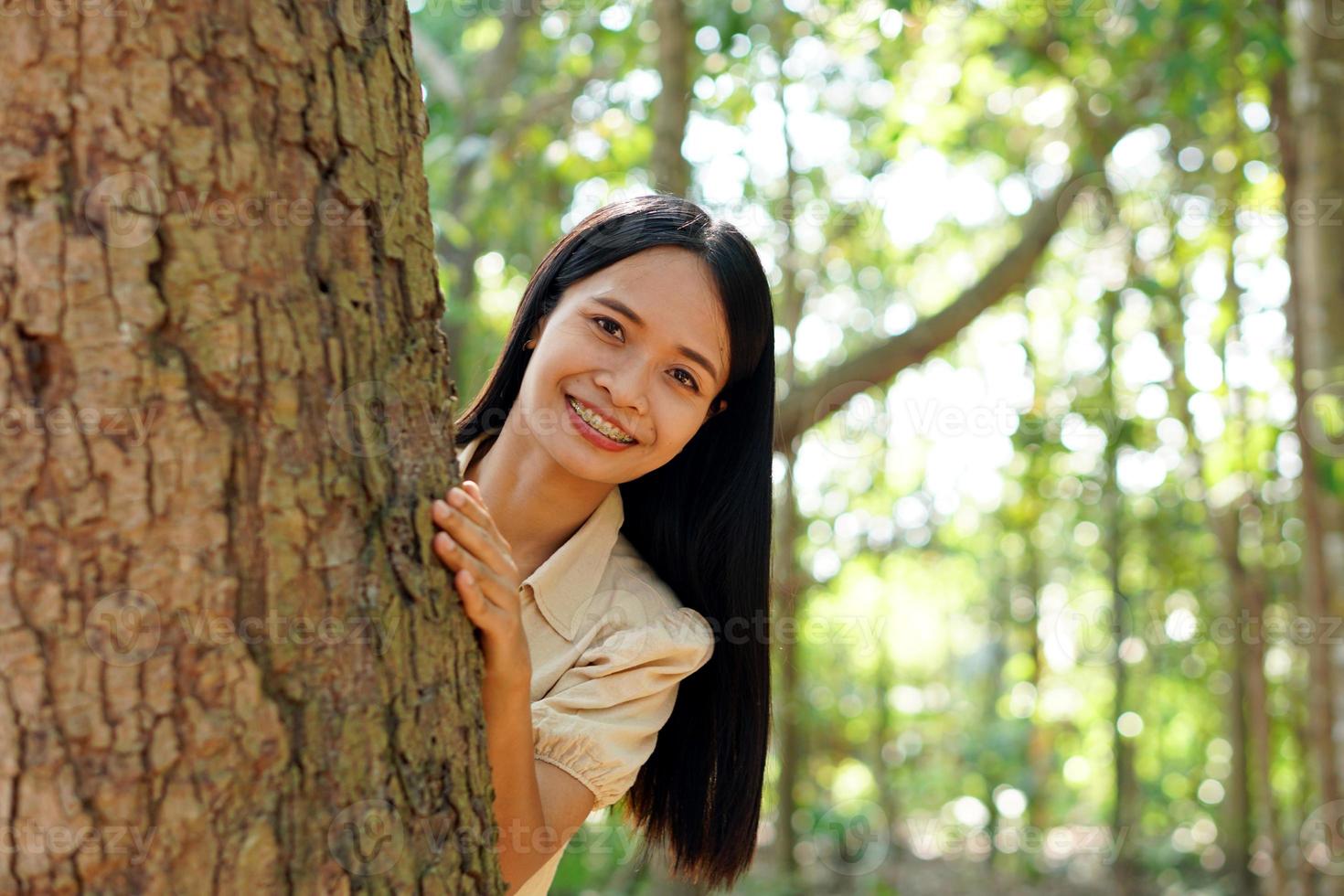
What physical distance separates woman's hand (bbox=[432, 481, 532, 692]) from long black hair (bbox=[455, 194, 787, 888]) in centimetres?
73

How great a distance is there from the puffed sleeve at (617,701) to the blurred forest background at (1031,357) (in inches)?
54.7

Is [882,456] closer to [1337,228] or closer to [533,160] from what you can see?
[533,160]

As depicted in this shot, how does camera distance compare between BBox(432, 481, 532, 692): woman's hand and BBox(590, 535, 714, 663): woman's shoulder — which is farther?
BBox(590, 535, 714, 663): woman's shoulder

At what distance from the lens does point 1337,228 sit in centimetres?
449

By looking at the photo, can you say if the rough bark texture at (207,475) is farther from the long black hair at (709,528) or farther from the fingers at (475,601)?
the long black hair at (709,528)

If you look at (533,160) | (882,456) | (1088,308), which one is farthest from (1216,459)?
(533,160)

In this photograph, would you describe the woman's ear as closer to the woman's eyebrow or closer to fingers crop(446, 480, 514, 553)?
the woman's eyebrow

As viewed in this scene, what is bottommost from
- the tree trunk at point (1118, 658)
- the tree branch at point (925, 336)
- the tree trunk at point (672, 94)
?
the tree trunk at point (1118, 658)

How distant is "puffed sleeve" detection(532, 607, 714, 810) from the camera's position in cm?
162

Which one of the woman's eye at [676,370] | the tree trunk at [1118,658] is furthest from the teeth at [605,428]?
the tree trunk at [1118,658]

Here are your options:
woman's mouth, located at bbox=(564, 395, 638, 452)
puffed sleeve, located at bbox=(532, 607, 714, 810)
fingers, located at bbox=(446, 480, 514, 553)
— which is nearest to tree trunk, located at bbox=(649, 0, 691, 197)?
woman's mouth, located at bbox=(564, 395, 638, 452)

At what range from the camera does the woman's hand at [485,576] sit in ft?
3.95

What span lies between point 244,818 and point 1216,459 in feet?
20.3

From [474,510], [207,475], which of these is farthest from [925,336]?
[207,475]
